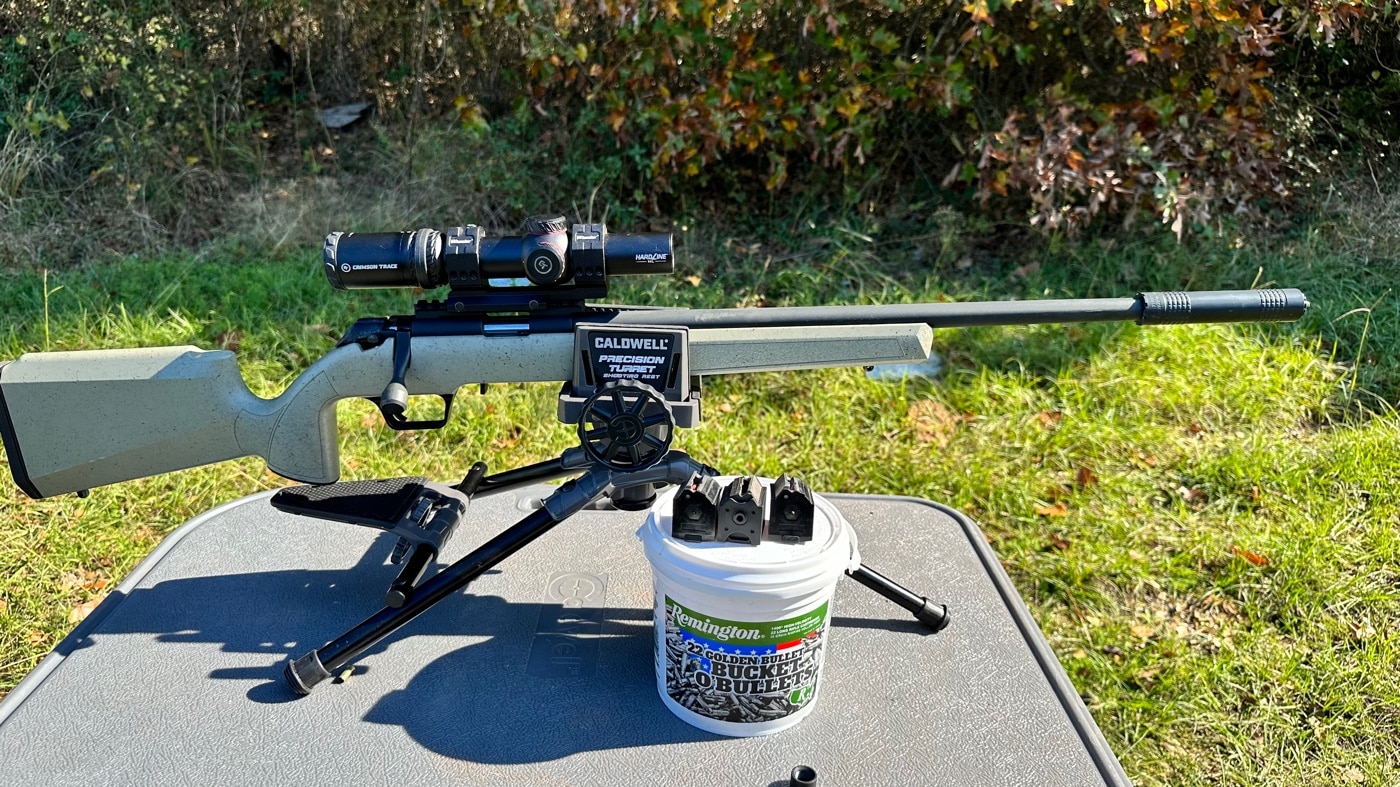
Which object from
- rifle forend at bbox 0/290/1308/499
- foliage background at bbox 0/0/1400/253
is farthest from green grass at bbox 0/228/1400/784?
rifle forend at bbox 0/290/1308/499

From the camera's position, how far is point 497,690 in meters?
2.13

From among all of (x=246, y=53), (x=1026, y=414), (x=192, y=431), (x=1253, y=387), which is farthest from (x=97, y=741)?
(x=246, y=53)

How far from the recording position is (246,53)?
19.6 feet

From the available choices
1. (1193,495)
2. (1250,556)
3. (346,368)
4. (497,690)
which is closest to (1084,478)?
(1193,495)

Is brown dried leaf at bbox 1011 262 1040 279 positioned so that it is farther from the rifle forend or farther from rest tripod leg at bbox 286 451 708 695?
rest tripod leg at bbox 286 451 708 695

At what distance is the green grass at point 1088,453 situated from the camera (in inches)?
113

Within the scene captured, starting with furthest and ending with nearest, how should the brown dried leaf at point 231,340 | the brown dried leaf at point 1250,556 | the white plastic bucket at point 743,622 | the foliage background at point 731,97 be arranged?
the foliage background at point 731,97
the brown dried leaf at point 231,340
the brown dried leaf at point 1250,556
the white plastic bucket at point 743,622

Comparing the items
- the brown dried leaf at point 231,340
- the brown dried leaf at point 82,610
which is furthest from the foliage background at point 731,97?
the brown dried leaf at point 82,610

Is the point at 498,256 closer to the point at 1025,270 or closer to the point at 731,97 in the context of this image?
the point at 731,97

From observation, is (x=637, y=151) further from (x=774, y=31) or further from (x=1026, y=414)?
(x=1026, y=414)

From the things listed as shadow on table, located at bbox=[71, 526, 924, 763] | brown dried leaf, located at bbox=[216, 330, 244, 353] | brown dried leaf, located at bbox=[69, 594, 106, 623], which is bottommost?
brown dried leaf, located at bbox=[69, 594, 106, 623]

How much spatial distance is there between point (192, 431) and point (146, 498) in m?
1.75

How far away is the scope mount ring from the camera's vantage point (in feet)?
6.32

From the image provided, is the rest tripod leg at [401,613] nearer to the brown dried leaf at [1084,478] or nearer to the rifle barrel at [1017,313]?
the rifle barrel at [1017,313]
